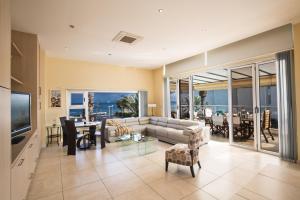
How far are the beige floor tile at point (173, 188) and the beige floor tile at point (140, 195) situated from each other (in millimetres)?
97

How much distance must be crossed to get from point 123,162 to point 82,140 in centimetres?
238

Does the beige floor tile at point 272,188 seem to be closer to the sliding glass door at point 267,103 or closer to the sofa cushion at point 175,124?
the sliding glass door at point 267,103

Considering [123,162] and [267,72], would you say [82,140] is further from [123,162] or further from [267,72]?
[267,72]

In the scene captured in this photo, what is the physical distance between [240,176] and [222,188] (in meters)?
0.64

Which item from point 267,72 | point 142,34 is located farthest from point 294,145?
point 142,34

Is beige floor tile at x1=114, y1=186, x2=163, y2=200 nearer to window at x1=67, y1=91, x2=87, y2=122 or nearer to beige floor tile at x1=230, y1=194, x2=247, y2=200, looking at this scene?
beige floor tile at x1=230, y1=194, x2=247, y2=200

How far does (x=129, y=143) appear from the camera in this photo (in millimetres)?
4680

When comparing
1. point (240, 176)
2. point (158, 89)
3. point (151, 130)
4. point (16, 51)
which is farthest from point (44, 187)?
point (158, 89)

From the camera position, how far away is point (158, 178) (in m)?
3.01

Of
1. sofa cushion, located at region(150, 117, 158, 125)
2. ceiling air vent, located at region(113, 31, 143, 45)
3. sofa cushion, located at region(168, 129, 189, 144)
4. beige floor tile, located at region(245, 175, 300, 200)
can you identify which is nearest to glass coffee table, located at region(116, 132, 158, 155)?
sofa cushion, located at region(168, 129, 189, 144)

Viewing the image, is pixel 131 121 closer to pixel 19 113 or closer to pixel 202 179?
pixel 202 179

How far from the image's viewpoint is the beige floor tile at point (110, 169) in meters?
3.21

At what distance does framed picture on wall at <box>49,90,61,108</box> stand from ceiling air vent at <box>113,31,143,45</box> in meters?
3.28

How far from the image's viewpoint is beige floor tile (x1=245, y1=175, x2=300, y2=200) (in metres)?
2.36
